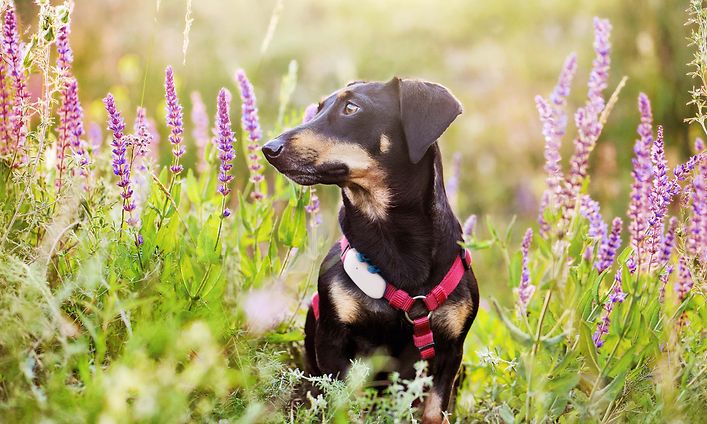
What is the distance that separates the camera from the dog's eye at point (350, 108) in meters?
2.94

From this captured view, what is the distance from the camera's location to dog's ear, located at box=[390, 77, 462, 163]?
2.79 meters

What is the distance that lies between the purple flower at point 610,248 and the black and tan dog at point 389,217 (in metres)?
0.51

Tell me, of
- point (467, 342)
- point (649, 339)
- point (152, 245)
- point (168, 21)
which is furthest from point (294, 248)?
point (168, 21)

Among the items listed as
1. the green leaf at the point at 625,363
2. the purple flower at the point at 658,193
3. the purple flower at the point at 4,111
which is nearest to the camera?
the green leaf at the point at 625,363

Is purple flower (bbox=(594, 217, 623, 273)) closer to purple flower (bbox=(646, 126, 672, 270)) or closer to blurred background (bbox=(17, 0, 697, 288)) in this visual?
purple flower (bbox=(646, 126, 672, 270))

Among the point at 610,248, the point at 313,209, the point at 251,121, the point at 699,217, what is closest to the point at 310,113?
the point at 251,121

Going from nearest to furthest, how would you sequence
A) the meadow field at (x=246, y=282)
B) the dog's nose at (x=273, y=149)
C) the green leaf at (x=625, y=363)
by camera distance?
1. the meadow field at (x=246, y=282)
2. the green leaf at (x=625, y=363)
3. the dog's nose at (x=273, y=149)

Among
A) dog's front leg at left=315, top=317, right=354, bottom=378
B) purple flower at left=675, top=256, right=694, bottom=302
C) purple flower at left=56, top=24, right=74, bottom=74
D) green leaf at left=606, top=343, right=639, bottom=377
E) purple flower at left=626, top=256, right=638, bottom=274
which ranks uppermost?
purple flower at left=56, top=24, right=74, bottom=74

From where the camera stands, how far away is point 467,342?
149 inches

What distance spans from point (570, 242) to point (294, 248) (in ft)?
3.94

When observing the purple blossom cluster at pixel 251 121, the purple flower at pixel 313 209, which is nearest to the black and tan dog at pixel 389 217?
the purple flower at pixel 313 209

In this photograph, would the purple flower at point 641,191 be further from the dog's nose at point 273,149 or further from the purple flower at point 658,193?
the dog's nose at point 273,149

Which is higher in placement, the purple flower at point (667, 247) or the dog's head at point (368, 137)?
the dog's head at point (368, 137)

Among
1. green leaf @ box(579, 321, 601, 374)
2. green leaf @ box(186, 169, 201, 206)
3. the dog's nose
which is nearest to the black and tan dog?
the dog's nose
